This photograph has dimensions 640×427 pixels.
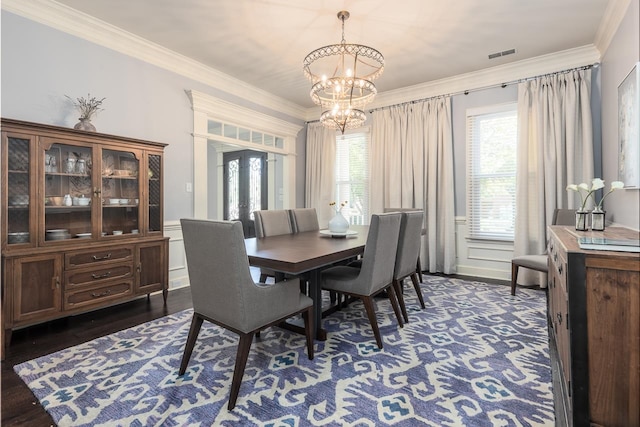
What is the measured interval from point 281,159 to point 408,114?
2213mm

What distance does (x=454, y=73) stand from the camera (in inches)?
167

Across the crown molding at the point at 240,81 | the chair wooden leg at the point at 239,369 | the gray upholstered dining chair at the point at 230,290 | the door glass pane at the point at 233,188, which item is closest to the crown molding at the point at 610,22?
the crown molding at the point at 240,81

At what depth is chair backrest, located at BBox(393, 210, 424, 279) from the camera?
2.71 m

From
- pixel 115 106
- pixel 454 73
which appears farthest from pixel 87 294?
pixel 454 73

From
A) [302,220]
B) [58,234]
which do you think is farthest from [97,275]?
[302,220]

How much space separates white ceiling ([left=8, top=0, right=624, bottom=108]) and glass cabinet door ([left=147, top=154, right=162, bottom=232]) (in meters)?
1.30

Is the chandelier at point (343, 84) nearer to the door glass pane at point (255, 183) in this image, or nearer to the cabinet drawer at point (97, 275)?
the cabinet drawer at point (97, 275)

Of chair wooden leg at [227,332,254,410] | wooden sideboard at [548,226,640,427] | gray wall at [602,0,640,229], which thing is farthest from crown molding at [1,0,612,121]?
chair wooden leg at [227,332,254,410]

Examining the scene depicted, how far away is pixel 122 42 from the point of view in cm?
324

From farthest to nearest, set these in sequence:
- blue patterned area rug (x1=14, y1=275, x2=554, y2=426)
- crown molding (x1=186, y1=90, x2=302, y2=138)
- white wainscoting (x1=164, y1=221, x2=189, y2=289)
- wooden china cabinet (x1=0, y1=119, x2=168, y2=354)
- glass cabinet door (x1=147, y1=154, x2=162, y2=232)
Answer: crown molding (x1=186, y1=90, x2=302, y2=138), white wainscoting (x1=164, y1=221, x2=189, y2=289), glass cabinet door (x1=147, y1=154, x2=162, y2=232), wooden china cabinet (x1=0, y1=119, x2=168, y2=354), blue patterned area rug (x1=14, y1=275, x2=554, y2=426)

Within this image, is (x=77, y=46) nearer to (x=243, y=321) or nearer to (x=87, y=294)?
(x=87, y=294)

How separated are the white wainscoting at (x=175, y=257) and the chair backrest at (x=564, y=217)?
421 cm

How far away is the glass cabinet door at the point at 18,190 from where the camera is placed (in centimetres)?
233

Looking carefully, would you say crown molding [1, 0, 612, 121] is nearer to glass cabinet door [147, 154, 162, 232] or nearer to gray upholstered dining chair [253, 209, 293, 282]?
glass cabinet door [147, 154, 162, 232]
